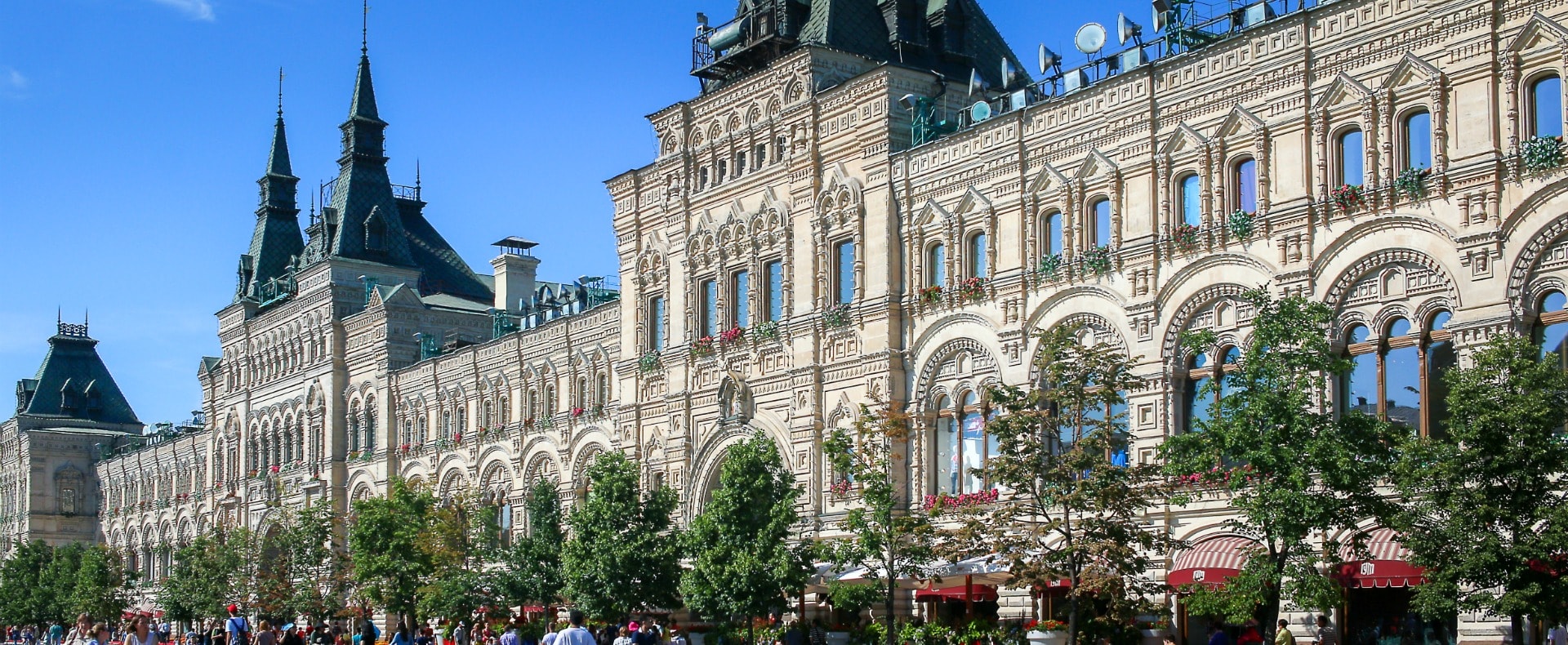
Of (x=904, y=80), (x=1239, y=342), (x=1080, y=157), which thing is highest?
(x=904, y=80)

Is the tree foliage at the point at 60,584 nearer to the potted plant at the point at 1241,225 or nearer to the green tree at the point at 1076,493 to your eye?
the green tree at the point at 1076,493

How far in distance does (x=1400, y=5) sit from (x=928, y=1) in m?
21.1

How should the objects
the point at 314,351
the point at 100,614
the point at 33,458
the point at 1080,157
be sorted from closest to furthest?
1. the point at 1080,157
2. the point at 314,351
3. the point at 100,614
4. the point at 33,458

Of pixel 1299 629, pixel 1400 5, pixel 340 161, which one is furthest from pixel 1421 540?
pixel 340 161

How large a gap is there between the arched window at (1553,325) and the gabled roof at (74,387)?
110 m

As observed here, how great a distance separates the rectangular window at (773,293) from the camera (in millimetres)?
54188

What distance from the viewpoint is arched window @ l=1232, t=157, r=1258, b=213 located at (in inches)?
1615

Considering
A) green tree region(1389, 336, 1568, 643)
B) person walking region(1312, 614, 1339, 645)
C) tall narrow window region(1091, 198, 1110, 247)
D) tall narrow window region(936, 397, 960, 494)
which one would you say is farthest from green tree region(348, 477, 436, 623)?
green tree region(1389, 336, 1568, 643)

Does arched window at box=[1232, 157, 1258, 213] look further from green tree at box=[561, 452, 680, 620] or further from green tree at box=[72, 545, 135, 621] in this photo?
green tree at box=[72, 545, 135, 621]

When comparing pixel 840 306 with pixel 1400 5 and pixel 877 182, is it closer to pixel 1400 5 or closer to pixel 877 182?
pixel 877 182

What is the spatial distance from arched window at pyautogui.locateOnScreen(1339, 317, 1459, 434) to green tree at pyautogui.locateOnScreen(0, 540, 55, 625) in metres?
83.9

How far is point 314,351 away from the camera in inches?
3462

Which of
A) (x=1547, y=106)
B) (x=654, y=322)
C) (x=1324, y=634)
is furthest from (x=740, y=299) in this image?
(x=1547, y=106)

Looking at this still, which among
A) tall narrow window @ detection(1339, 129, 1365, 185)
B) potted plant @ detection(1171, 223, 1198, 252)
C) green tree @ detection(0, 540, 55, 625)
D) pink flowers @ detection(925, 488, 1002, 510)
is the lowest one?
green tree @ detection(0, 540, 55, 625)
